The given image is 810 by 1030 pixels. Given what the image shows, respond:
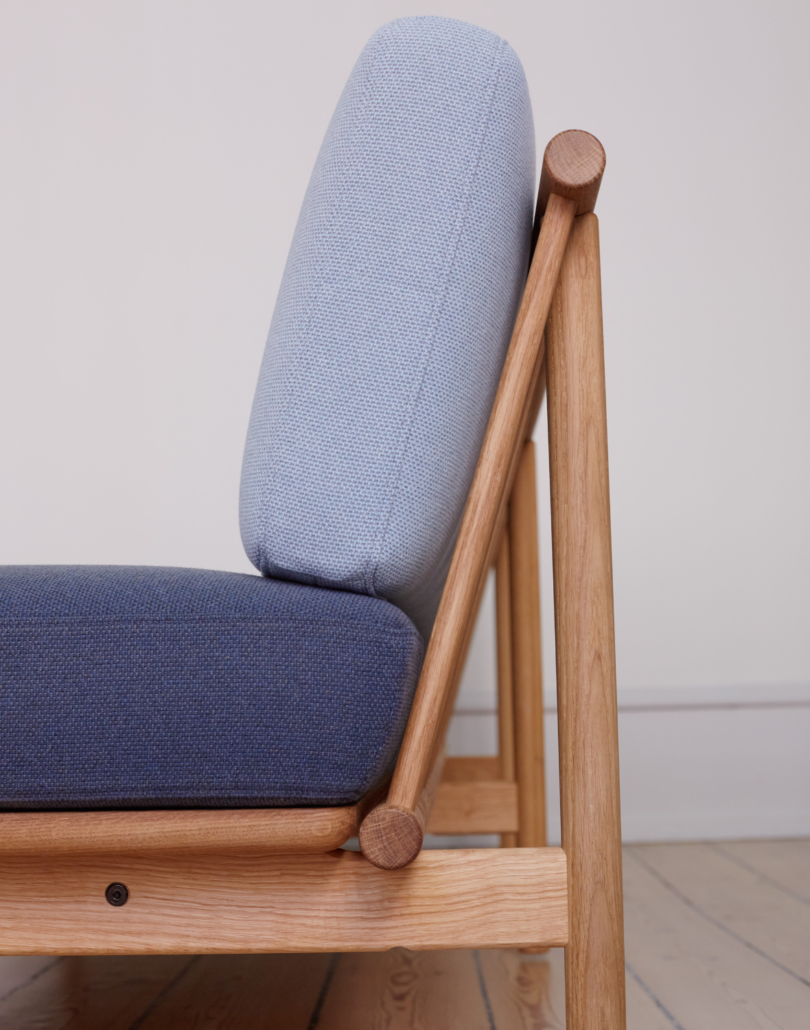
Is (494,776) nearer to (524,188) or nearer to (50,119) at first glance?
(524,188)

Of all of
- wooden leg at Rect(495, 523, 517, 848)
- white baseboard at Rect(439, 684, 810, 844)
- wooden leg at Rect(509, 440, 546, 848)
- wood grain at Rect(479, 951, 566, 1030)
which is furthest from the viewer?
white baseboard at Rect(439, 684, 810, 844)

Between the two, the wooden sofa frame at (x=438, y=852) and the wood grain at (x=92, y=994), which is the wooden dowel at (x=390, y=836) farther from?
the wood grain at (x=92, y=994)

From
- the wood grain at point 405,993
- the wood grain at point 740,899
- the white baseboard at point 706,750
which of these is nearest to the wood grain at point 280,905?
the wood grain at point 405,993

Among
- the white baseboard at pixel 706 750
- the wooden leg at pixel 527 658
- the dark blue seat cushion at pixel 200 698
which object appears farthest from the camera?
the white baseboard at pixel 706 750

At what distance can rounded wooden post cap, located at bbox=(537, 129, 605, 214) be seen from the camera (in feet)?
2.07

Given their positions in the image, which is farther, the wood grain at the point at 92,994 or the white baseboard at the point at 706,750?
the white baseboard at the point at 706,750

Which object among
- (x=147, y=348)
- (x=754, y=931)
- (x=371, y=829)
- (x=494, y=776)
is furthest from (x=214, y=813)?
(x=147, y=348)

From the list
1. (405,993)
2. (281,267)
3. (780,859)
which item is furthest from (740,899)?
(281,267)

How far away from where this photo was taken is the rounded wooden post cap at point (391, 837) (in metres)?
0.56

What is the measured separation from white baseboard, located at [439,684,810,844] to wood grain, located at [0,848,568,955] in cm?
143

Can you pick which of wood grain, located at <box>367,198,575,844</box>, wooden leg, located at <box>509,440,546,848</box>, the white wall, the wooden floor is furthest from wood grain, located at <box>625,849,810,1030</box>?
the white wall

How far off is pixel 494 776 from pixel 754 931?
0.54m

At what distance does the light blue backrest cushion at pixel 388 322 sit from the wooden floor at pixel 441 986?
621 mm

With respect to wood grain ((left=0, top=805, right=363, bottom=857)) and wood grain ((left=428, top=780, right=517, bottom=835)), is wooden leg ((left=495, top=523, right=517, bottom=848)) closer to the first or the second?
wood grain ((left=428, top=780, right=517, bottom=835))
